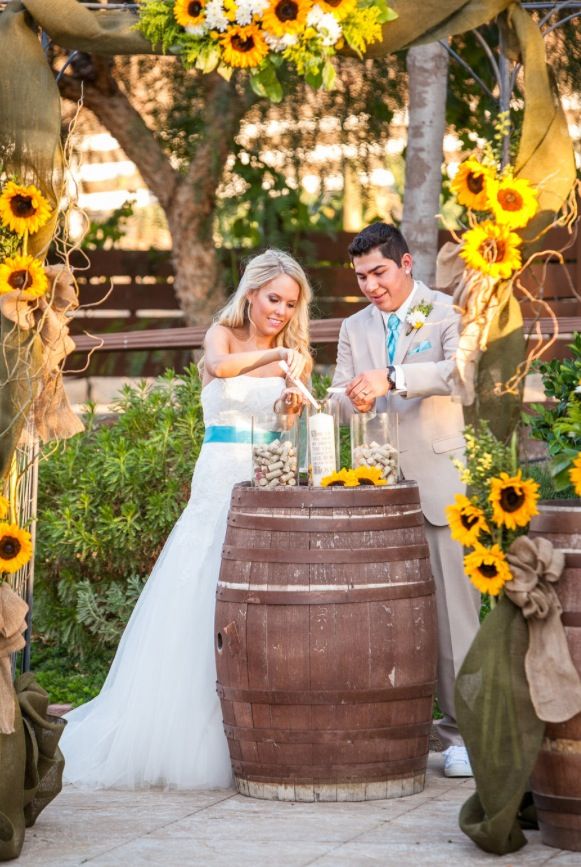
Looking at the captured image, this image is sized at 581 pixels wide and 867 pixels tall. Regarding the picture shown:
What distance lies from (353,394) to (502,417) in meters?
0.80

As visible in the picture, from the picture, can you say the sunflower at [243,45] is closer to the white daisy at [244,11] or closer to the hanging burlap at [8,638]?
the white daisy at [244,11]

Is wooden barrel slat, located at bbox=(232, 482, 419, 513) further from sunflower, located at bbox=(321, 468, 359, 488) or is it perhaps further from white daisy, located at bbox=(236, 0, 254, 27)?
white daisy, located at bbox=(236, 0, 254, 27)

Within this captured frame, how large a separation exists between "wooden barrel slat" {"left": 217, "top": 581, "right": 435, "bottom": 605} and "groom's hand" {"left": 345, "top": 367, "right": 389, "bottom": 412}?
668 millimetres

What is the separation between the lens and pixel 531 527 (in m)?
3.75

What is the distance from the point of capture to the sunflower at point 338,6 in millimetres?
3918

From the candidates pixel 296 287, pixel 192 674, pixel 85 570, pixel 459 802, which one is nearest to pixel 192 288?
pixel 85 570

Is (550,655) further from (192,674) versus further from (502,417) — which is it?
(192,674)

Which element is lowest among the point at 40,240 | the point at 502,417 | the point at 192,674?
the point at 192,674

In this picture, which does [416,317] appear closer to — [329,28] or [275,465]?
[275,465]

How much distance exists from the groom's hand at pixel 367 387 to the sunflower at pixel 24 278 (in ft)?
3.75

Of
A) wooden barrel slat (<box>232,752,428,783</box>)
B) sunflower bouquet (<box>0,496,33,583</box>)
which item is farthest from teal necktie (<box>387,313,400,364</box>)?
sunflower bouquet (<box>0,496,33,583</box>)

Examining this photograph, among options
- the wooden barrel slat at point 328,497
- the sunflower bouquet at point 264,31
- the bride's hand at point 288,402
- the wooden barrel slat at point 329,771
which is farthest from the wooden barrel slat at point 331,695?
the sunflower bouquet at point 264,31

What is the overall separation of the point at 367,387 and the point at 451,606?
80cm

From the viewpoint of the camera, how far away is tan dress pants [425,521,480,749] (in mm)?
4695
